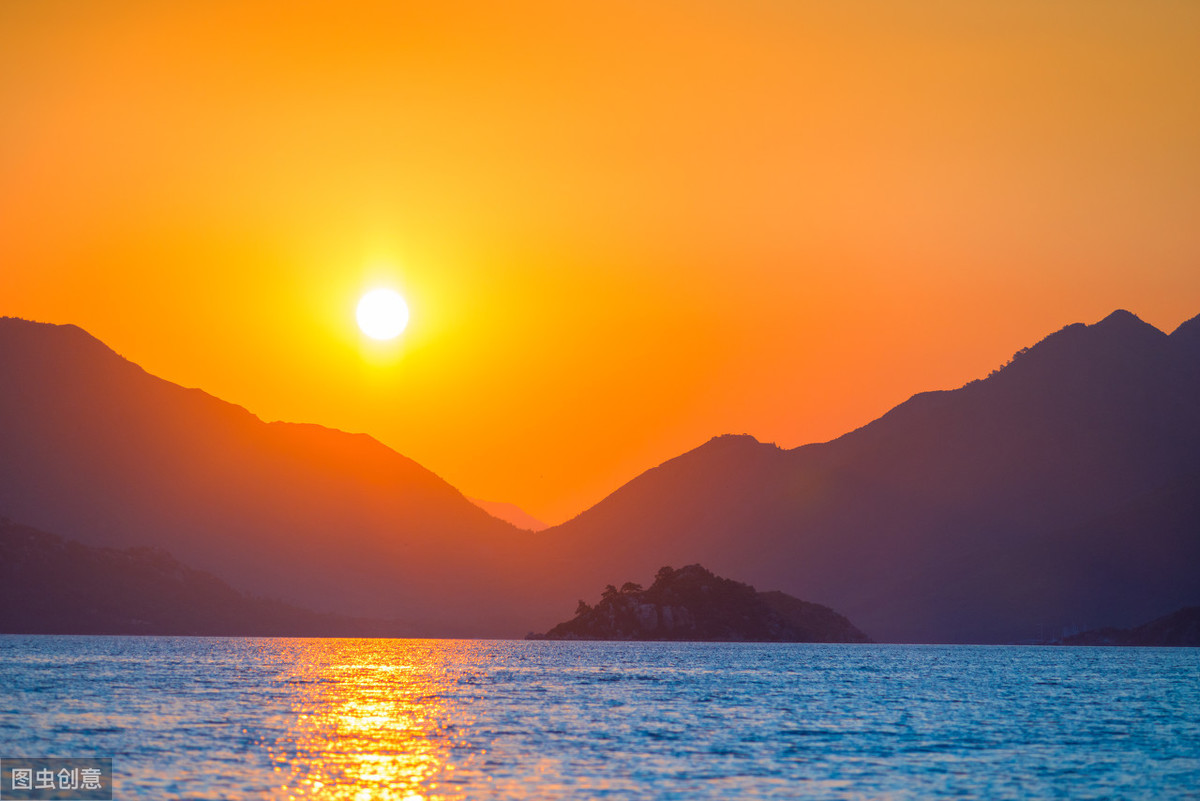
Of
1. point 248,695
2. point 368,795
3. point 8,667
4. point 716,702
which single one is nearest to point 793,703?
point 716,702

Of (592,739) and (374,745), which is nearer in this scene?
(374,745)

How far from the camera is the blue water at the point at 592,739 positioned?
61469mm

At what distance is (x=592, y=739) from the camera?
80688 millimetres

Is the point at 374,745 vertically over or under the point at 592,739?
over

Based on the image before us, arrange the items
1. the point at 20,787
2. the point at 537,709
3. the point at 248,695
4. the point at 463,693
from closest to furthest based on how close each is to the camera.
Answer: the point at 20,787 < the point at 537,709 < the point at 248,695 < the point at 463,693

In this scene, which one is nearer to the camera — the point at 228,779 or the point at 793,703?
the point at 228,779

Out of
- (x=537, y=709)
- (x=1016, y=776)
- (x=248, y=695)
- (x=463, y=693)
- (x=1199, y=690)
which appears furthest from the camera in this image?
(x=1199, y=690)

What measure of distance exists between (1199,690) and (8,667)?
144 m

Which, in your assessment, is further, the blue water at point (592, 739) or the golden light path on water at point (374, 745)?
the blue water at point (592, 739)

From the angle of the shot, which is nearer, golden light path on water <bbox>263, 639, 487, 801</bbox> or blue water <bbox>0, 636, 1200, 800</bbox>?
golden light path on water <bbox>263, 639, 487, 801</bbox>

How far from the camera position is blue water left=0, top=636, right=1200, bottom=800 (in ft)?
202

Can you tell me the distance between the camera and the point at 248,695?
117000 mm

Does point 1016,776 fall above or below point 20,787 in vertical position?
below

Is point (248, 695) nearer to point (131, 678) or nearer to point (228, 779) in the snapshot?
point (131, 678)
